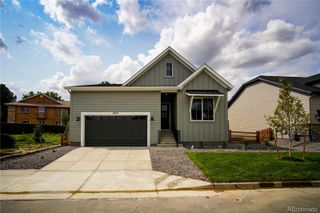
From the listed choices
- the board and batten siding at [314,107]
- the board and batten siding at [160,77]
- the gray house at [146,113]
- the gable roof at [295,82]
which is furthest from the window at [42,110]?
the board and batten siding at [314,107]

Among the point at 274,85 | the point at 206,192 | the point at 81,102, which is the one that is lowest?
the point at 206,192

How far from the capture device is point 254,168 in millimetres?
8297

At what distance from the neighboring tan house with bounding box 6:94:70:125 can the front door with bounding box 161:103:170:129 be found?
1117 inches

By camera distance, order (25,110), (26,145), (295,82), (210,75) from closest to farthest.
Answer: (26,145) → (210,75) → (295,82) → (25,110)

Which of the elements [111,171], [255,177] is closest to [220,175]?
[255,177]

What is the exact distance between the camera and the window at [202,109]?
1555 centimetres

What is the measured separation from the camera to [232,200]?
564cm

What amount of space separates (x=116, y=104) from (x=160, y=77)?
4.53m

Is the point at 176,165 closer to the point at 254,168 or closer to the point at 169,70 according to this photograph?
the point at 254,168

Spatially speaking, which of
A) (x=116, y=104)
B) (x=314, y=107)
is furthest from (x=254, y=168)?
(x=314, y=107)

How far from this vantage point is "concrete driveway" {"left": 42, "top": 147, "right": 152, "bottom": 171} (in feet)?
29.5

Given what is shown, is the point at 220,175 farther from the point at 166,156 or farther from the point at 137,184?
the point at 166,156

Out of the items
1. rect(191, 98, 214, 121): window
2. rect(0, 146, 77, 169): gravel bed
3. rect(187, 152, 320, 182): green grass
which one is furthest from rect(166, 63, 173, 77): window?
rect(0, 146, 77, 169): gravel bed

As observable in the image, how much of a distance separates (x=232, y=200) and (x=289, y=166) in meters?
4.23
